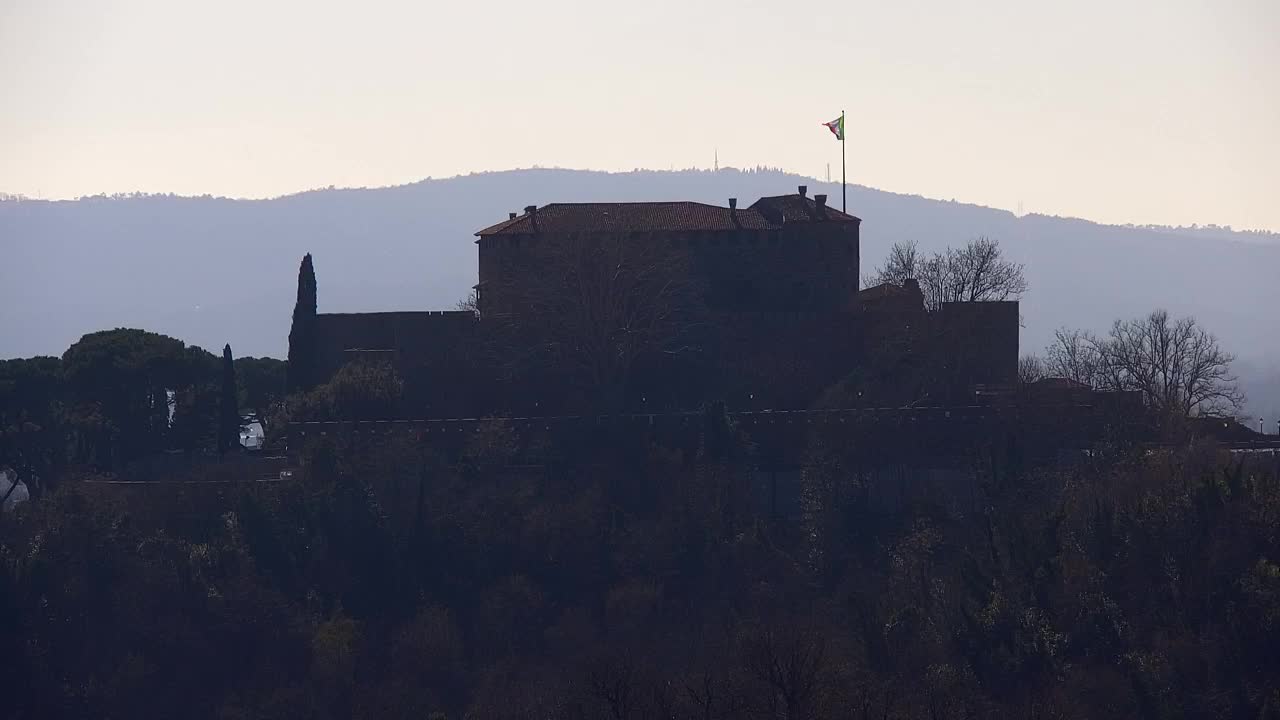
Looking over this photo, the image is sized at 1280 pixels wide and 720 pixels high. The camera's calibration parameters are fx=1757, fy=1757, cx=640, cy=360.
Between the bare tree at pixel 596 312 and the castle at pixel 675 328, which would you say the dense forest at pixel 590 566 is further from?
the bare tree at pixel 596 312

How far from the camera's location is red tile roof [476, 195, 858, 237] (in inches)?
1688

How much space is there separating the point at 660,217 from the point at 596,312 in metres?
4.66

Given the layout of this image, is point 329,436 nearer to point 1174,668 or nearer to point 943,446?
point 943,446

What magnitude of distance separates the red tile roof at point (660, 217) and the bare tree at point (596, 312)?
103cm

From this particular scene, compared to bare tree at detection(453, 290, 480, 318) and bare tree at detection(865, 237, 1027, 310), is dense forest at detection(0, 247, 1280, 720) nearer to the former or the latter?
bare tree at detection(453, 290, 480, 318)

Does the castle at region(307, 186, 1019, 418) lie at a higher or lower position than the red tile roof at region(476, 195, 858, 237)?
lower

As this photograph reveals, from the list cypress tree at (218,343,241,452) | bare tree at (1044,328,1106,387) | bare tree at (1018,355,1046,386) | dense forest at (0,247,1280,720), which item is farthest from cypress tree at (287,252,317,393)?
bare tree at (1044,328,1106,387)

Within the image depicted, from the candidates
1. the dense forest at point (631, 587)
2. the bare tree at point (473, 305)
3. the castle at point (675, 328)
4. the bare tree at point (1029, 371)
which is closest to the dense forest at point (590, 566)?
the dense forest at point (631, 587)

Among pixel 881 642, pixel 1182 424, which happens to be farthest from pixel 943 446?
pixel 881 642

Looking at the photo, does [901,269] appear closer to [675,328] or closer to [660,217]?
[660,217]

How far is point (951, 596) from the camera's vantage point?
33.2 m

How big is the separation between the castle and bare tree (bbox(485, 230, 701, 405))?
0.13 feet

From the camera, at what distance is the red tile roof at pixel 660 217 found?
42.9 metres

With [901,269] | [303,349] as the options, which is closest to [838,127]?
[901,269]
